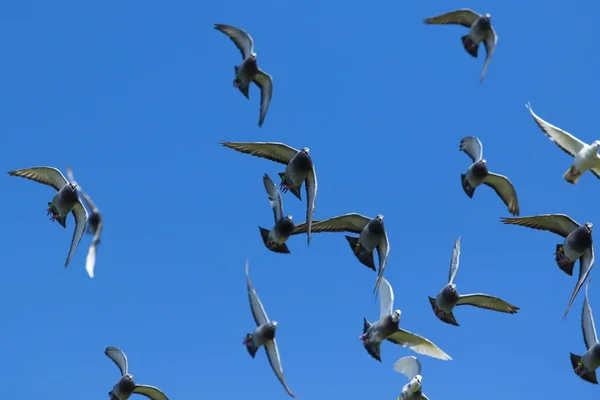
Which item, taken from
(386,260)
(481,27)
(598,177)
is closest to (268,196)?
(386,260)

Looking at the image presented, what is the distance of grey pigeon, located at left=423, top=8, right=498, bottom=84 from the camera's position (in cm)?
3381

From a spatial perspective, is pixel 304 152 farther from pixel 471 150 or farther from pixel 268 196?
pixel 471 150

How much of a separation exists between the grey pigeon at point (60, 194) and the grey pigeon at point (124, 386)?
349 centimetres

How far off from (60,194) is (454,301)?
14.1 metres

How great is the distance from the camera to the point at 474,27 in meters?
33.9

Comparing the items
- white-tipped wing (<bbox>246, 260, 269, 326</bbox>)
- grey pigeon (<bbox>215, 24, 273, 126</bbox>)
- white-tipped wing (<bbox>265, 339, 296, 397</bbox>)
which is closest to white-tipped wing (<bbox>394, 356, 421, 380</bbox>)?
white-tipped wing (<bbox>265, 339, 296, 397</bbox>)

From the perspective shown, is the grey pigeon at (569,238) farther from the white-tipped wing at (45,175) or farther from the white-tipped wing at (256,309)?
the white-tipped wing at (45,175)

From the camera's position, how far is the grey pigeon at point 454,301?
33.4m

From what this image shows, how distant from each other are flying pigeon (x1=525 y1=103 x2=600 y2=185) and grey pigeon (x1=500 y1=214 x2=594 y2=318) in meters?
1.59

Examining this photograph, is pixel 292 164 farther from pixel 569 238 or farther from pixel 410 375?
pixel 569 238

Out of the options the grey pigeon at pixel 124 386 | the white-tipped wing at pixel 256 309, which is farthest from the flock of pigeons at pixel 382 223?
the white-tipped wing at pixel 256 309

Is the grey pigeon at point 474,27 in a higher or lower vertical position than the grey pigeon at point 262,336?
higher

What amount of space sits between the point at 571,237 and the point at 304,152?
32.6 ft

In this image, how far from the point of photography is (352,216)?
3388 cm
